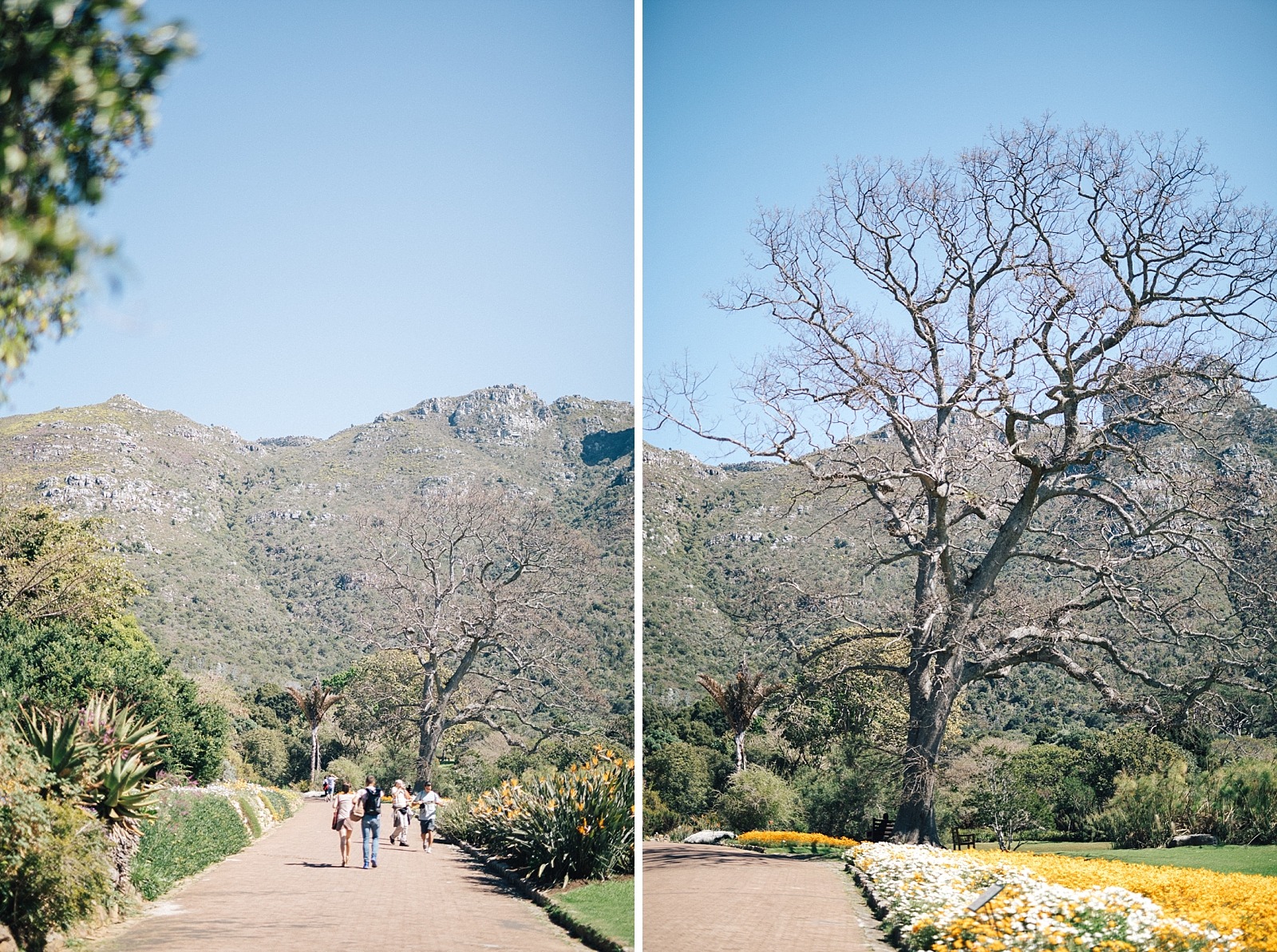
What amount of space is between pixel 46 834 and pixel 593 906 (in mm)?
Result: 3409

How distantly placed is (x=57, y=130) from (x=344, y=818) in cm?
553

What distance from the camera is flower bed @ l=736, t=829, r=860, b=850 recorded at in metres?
6.84

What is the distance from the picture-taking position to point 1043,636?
6.30 m

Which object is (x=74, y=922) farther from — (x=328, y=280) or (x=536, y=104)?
(x=536, y=104)

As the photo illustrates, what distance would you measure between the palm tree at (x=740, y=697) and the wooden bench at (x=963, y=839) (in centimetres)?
165

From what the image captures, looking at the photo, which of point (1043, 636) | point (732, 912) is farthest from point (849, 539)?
point (732, 912)

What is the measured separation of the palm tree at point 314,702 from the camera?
21.4 ft

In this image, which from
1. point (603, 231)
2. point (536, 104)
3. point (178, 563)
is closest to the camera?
point (178, 563)

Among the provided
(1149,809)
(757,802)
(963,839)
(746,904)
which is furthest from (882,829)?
(1149,809)

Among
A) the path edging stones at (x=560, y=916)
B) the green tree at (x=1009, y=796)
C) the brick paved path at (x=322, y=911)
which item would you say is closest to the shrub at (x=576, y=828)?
the path edging stones at (x=560, y=916)

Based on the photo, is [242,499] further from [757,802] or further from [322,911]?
[757,802]

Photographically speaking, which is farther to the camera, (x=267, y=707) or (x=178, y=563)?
(x=267, y=707)

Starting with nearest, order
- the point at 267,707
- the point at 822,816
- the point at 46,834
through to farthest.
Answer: the point at 46,834 < the point at 267,707 < the point at 822,816

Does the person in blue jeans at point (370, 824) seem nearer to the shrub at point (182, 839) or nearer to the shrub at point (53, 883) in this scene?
the shrub at point (182, 839)
